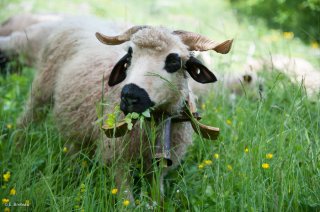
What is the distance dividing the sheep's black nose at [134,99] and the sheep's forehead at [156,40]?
380 millimetres

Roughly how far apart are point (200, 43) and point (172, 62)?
0.25 meters

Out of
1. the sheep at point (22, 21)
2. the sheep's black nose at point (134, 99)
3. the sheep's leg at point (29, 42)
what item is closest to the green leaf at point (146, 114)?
the sheep's black nose at point (134, 99)

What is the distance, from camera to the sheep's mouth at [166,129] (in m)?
3.40

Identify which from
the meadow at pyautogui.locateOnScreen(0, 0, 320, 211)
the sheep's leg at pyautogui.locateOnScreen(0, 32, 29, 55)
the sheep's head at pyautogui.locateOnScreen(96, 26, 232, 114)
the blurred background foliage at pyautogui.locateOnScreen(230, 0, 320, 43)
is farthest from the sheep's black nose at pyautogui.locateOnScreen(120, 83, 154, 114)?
the sheep's leg at pyautogui.locateOnScreen(0, 32, 29, 55)

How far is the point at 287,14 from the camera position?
233 inches

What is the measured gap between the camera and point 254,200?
3.09 m

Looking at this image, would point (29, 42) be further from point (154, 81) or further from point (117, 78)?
point (154, 81)

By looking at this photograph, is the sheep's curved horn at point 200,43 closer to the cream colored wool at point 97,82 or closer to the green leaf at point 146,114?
the cream colored wool at point 97,82

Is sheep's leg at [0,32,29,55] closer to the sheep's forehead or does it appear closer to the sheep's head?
the sheep's head

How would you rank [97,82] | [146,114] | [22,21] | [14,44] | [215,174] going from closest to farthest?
[146,114] → [215,174] → [97,82] → [14,44] → [22,21]

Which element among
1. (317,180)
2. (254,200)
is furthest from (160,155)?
(317,180)

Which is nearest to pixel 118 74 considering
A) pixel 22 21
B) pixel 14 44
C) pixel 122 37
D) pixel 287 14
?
pixel 122 37

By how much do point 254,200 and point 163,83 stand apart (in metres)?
0.97

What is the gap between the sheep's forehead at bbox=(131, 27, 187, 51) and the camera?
343 cm
